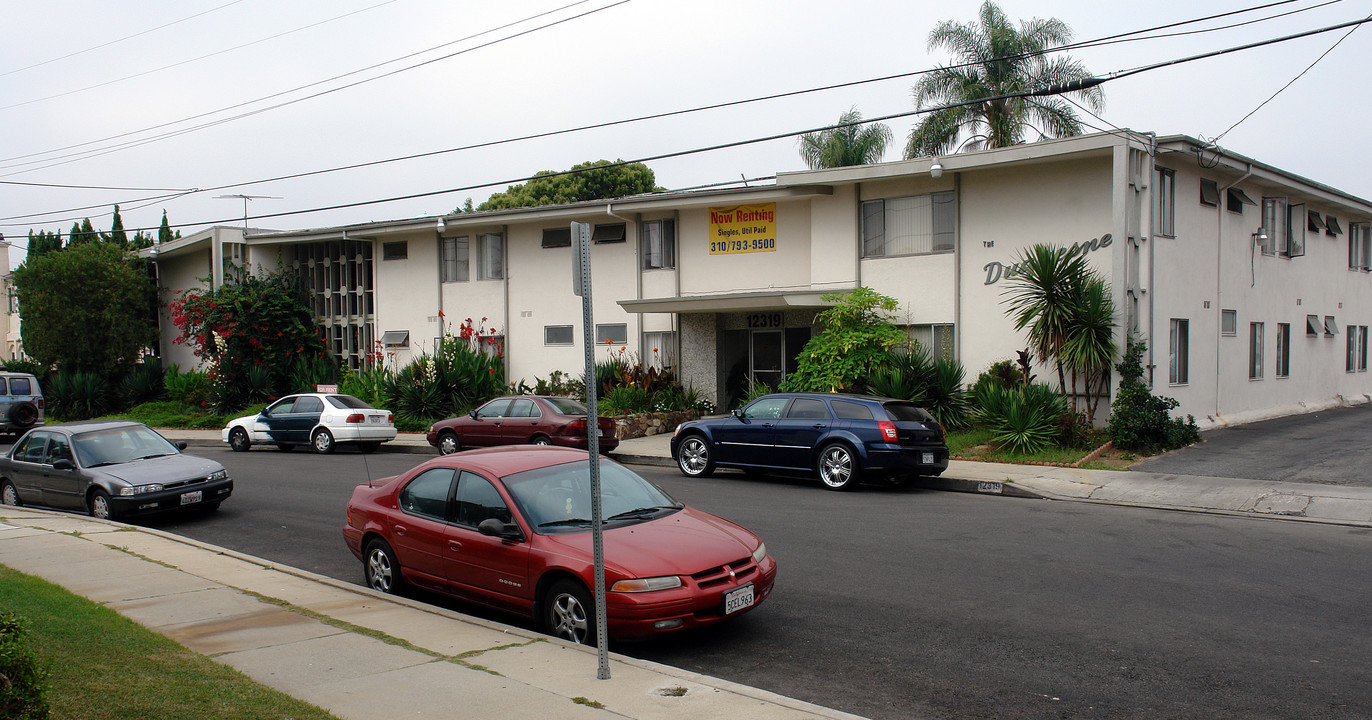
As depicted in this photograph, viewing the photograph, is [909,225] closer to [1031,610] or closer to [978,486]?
[978,486]

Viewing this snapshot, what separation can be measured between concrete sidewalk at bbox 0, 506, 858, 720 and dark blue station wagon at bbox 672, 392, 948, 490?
25.8 ft

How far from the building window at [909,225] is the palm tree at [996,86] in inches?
466

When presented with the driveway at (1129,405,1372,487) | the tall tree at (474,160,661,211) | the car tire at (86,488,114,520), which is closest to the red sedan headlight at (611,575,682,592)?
the car tire at (86,488,114,520)

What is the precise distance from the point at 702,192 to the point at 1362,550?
1579cm

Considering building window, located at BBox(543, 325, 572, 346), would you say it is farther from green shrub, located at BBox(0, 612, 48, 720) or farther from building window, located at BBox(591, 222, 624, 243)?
green shrub, located at BBox(0, 612, 48, 720)

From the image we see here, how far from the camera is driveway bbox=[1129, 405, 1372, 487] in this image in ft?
45.7

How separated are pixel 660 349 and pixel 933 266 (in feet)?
25.6

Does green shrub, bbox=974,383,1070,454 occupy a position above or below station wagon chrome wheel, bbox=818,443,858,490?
above

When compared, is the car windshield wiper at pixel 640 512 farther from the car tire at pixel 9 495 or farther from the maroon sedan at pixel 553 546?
the car tire at pixel 9 495

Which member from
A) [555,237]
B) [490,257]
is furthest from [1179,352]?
[490,257]

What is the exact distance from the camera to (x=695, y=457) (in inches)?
628

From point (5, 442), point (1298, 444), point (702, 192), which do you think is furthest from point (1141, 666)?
point (5, 442)

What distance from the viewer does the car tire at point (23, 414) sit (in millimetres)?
26375

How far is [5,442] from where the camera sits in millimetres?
26625
